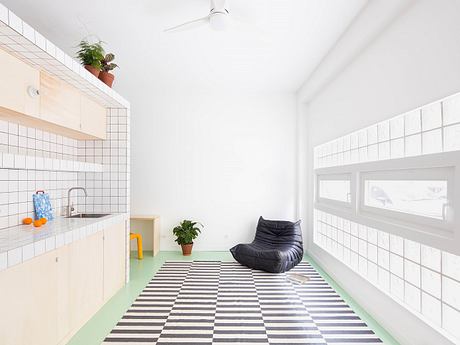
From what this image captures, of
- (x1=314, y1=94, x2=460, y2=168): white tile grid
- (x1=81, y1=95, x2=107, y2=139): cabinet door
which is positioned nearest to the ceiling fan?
(x1=81, y1=95, x2=107, y2=139): cabinet door

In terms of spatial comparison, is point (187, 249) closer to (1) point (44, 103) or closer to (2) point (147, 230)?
(2) point (147, 230)

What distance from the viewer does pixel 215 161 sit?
19.1ft

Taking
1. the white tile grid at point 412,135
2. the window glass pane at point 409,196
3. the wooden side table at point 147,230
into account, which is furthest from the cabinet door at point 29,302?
the wooden side table at point 147,230

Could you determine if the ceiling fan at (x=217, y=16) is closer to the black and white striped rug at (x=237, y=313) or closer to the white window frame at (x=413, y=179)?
the white window frame at (x=413, y=179)

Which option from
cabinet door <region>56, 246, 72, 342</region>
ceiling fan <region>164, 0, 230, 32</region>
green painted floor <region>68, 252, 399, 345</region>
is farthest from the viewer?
ceiling fan <region>164, 0, 230, 32</region>

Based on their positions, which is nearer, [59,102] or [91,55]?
[59,102]

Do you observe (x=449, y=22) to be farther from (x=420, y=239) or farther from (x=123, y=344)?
(x=123, y=344)

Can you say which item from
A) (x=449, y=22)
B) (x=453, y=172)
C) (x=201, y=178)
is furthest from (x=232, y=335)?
(x=201, y=178)

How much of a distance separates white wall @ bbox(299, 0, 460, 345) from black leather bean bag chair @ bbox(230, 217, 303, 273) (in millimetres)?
578

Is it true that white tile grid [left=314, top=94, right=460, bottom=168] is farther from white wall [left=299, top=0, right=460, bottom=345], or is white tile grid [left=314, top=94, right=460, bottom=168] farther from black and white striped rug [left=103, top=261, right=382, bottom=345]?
black and white striped rug [left=103, top=261, right=382, bottom=345]

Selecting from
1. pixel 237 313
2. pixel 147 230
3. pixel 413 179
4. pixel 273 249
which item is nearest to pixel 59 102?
pixel 237 313

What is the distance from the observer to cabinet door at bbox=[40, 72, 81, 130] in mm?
2729

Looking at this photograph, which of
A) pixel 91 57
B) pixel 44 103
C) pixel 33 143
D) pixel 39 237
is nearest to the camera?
pixel 39 237

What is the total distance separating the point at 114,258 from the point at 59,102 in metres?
1.72
